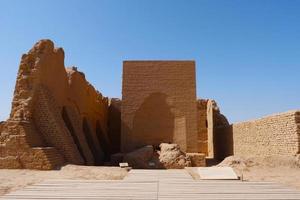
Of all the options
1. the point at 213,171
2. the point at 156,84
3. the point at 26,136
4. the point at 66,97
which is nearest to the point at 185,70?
the point at 156,84

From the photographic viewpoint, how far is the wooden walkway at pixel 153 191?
4.58 meters

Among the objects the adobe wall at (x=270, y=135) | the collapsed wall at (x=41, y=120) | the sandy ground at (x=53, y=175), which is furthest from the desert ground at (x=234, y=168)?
the collapsed wall at (x=41, y=120)

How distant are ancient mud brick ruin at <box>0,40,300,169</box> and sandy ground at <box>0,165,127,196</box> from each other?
2.42 feet

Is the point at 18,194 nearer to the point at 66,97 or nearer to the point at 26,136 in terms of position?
the point at 26,136

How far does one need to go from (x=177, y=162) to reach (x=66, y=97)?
5.89 m

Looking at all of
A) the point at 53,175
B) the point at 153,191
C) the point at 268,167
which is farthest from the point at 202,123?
the point at 153,191

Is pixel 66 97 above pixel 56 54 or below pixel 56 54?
below

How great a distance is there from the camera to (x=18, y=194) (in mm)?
4648

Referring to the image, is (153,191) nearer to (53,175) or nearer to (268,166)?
(53,175)

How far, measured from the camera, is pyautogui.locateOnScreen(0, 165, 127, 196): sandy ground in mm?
7691

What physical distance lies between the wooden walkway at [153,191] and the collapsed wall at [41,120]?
5.15 meters

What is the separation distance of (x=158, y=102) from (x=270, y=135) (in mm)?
6293

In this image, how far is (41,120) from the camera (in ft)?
37.9

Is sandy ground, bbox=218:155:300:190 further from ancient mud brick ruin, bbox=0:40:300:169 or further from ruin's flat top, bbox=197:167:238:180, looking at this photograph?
ruin's flat top, bbox=197:167:238:180
